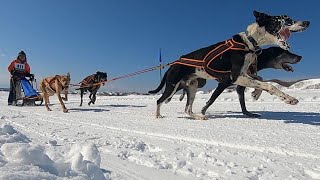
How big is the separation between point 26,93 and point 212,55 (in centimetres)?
808

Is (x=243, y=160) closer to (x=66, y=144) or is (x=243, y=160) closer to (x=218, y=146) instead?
(x=218, y=146)

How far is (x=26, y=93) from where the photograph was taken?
1324 cm

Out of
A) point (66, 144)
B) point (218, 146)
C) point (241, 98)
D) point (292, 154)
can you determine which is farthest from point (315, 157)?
point (241, 98)

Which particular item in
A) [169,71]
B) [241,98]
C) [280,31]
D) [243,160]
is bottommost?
[243,160]

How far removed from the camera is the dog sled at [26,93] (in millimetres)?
13035

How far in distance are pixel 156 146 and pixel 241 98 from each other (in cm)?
434

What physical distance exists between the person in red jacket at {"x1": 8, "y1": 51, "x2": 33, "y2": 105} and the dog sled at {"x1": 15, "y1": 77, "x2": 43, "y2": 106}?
1.3 inches

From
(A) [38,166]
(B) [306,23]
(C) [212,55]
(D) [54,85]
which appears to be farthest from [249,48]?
(D) [54,85]

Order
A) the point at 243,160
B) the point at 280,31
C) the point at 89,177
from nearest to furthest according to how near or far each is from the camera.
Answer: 1. the point at 89,177
2. the point at 243,160
3. the point at 280,31

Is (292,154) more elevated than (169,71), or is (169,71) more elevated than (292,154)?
(169,71)

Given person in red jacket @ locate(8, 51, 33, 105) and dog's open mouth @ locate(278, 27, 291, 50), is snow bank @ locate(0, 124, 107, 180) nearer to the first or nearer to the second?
dog's open mouth @ locate(278, 27, 291, 50)

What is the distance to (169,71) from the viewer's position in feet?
26.6

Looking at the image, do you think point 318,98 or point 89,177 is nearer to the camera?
point 89,177

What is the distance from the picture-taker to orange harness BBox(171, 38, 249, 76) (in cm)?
700
